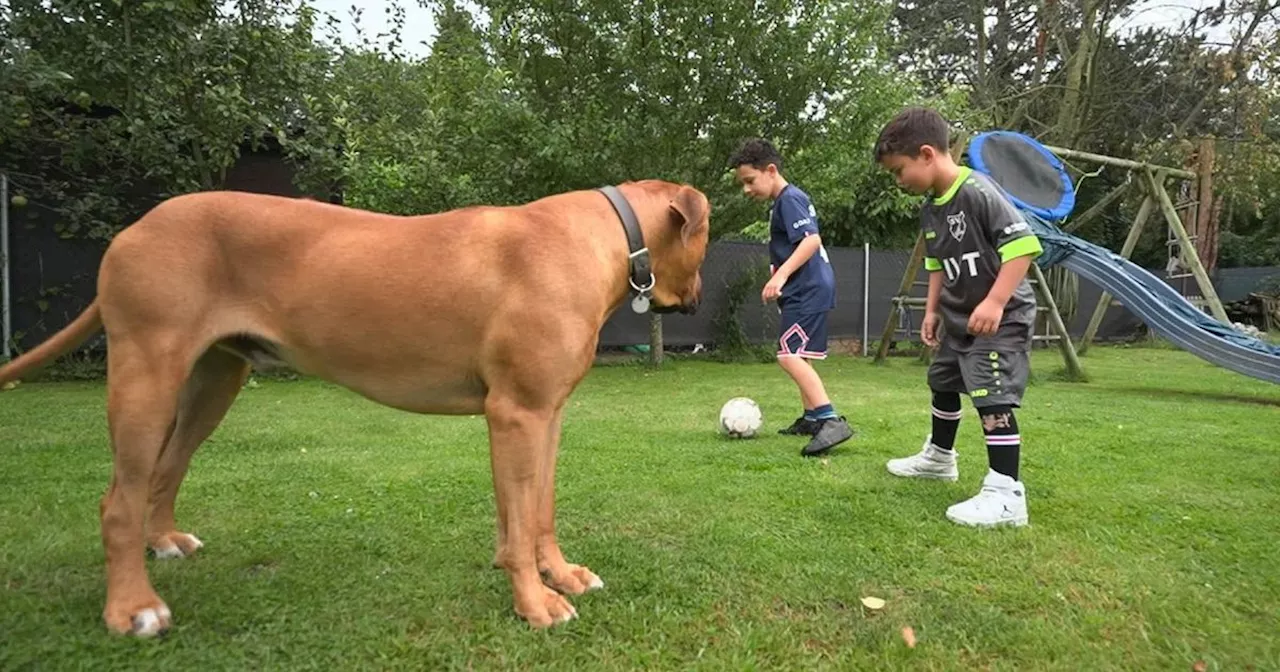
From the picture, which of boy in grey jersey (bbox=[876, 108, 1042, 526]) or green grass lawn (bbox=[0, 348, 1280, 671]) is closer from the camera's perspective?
green grass lawn (bbox=[0, 348, 1280, 671])

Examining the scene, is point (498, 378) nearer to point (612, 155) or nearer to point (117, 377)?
point (117, 377)

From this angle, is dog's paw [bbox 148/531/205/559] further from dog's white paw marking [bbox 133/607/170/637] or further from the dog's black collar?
the dog's black collar

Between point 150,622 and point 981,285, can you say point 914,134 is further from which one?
point 150,622

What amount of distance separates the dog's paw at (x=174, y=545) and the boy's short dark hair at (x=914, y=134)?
3.61 m

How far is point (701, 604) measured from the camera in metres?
2.62

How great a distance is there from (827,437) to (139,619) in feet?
12.8

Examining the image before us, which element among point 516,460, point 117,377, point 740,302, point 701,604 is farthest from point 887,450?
point 740,302

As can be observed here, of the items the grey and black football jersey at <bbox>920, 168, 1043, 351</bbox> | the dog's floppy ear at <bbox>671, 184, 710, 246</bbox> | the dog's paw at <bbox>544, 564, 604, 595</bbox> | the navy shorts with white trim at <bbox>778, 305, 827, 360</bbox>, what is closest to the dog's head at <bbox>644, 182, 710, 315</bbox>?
the dog's floppy ear at <bbox>671, 184, 710, 246</bbox>

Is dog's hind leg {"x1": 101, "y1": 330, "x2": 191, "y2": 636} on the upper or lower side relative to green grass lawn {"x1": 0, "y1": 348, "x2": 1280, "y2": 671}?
upper

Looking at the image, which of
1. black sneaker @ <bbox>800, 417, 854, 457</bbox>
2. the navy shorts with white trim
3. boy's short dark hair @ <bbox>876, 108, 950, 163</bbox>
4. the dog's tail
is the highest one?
boy's short dark hair @ <bbox>876, 108, 950, 163</bbox>

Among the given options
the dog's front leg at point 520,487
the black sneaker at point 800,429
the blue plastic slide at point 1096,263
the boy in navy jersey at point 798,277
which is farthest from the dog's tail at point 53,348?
the blue plastic slide at point 1096,263

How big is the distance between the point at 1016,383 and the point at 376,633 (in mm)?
2987

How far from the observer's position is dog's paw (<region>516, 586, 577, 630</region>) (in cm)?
244

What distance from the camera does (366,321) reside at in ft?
8.48
